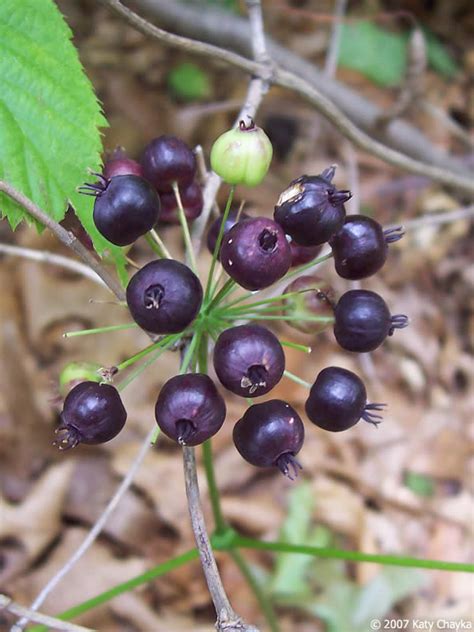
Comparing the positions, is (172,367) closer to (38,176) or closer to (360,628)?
(360,628)

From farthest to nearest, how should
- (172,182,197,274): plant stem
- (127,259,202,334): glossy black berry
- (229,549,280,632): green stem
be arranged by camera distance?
(229,549,280,632): green stem → (172,182,197,274): plant stem → (127,259,202,334): glossy black berry

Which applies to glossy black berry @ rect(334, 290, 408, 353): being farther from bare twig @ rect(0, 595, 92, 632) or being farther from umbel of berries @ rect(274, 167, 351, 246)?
bare twig @ rect(0, 595, 92, 632)

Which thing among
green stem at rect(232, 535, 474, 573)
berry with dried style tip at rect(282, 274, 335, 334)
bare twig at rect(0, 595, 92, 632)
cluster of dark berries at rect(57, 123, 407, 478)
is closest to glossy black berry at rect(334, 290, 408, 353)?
cluster of dark berries at rect(57, 123, 407, 478)

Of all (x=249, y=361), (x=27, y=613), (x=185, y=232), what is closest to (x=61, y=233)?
(x=185, y=232)

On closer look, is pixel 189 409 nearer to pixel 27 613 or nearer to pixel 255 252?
pixel 255 252

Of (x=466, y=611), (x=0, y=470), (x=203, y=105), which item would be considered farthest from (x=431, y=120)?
(x=0, y=470)

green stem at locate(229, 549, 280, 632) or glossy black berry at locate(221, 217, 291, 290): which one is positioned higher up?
glossy black berry at locate(221, 217, 291, 290)

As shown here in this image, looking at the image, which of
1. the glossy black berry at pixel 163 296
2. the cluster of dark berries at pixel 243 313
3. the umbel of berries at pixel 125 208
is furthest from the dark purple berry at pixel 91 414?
the umbel of berries at pixel 125 208
